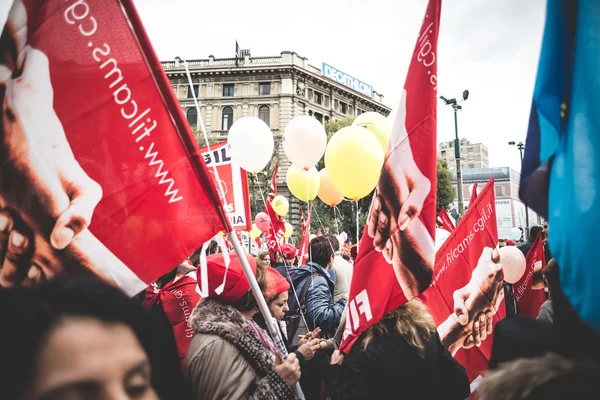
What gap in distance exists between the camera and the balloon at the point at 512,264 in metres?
4.41

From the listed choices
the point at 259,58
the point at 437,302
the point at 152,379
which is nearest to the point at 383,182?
the point at 437,302

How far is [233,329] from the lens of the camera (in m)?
1.82

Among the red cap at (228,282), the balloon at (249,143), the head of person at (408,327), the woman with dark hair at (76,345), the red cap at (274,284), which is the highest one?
the balloon at (249,143)

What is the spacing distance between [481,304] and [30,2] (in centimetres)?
353

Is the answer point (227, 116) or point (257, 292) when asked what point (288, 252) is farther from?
point (227, 116)

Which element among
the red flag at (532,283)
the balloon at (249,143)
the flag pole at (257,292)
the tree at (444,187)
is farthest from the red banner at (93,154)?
the tree at (444,187)

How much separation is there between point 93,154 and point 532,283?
503 centimetres

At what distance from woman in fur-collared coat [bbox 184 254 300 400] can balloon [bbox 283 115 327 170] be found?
3772 millimetres

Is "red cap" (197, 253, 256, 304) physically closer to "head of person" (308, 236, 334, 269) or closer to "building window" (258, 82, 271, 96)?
"head of person" (308, 236, 334, 269)

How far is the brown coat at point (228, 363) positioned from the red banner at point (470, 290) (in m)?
1.79

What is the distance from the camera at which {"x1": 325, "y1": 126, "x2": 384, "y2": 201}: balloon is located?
4.45 metres

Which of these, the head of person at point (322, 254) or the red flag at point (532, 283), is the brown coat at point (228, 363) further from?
the red flag at point (532, 283)

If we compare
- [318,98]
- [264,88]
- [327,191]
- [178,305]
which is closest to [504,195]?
[318,98]

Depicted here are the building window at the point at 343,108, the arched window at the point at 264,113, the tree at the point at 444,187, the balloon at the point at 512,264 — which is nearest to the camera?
the balloon at the point at 512,264
